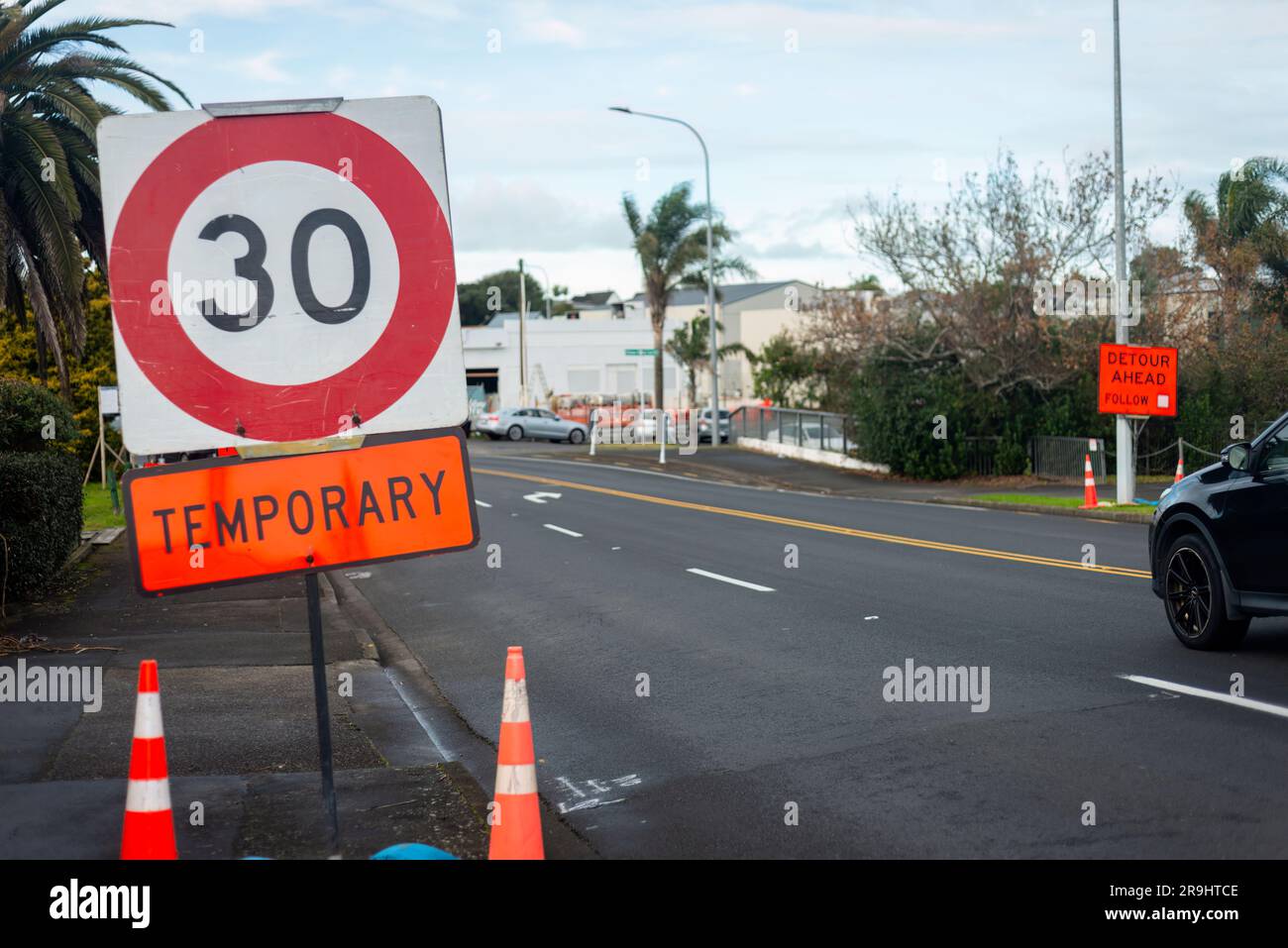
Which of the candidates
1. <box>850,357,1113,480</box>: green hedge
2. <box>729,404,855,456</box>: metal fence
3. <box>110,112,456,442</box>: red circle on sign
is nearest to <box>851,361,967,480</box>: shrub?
<box>850,357,1113,480</box>: green hedge

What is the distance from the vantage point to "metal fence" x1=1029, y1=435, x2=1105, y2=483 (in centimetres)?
3111

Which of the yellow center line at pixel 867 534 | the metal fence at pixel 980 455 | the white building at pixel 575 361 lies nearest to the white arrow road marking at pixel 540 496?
the yellow center line at pixel 867 534

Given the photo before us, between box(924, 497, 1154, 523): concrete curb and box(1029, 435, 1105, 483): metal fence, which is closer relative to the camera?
box(924, 497, 1154, 523): concrete curb

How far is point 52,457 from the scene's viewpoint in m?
14.1

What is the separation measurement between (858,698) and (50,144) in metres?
12.4

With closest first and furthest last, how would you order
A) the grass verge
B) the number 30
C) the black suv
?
1. the number 30
2. the black suv
3. the grass verge

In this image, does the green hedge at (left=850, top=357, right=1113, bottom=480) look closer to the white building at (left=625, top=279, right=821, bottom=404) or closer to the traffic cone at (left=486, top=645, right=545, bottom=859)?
the traffic cone at (left=486, top=645, right=545, bottom=859)

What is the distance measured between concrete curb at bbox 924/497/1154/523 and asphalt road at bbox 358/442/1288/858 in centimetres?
421

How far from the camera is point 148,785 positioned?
4.69 metres

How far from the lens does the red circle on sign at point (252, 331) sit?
4.40 meters

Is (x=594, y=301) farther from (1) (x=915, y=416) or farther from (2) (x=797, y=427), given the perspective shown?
(1) (x=915, y=416)

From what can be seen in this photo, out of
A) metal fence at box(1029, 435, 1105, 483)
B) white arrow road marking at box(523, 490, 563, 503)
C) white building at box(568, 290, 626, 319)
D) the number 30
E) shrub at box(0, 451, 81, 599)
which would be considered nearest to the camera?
the number 30

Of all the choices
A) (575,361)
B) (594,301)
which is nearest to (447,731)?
(575,361)
